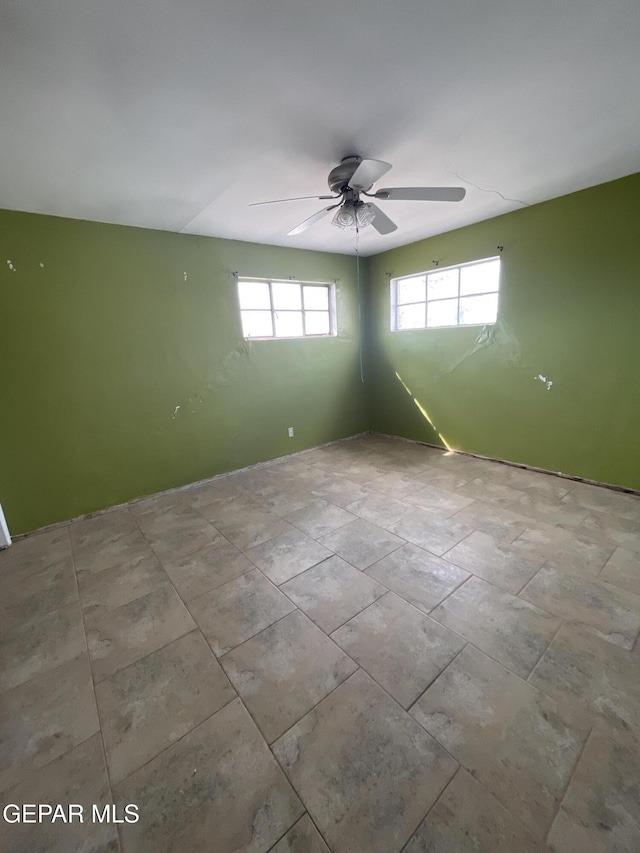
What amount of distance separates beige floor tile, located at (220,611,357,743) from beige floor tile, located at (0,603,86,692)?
828mm

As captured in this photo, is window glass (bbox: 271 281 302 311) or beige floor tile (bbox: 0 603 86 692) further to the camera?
window glass (bbox: 271 281 302 311)

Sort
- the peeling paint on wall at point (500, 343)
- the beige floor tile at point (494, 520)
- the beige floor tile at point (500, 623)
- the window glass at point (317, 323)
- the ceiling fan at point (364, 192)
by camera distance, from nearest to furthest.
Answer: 1. the beige floor tile at point (500, 623)
2. the ceiling fan at point (364, 192)
3. the beige floor tile at point (494, 520)
4. the peeling paint on wall at point (500, 343)
5. the window glass at point (317, 323)

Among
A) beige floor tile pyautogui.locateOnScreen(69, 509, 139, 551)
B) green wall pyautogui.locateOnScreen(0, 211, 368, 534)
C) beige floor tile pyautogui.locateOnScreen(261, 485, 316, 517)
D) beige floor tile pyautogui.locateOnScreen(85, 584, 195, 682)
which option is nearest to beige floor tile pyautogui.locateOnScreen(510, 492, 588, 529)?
beige floor tile pyautogui.locateOnScreen(261, 485, 316, 517)

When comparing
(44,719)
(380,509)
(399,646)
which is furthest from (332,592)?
(44,719)

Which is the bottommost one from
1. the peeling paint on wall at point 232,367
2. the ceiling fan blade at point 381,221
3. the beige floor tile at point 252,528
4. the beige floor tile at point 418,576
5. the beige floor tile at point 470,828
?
the beige floor tile at point 252,528

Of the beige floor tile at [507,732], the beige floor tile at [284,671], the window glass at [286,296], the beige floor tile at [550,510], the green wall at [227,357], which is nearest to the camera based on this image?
the beige floor tile at [507,732]

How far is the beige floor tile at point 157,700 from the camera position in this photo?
3.93ft

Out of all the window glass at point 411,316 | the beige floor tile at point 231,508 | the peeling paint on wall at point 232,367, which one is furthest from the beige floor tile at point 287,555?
the window glass at point 411,316

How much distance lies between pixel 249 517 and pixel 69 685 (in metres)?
1.47

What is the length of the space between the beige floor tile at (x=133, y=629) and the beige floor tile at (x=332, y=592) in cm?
60

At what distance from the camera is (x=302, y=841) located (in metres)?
0.94

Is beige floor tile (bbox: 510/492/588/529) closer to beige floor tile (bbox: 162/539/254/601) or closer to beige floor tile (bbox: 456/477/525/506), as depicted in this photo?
beige floor tile (bbox: 456/477/525/506)

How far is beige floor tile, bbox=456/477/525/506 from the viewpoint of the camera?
9.32 ft

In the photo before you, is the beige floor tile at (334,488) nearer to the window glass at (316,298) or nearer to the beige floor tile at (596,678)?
the beige floor tile at (596,678)
